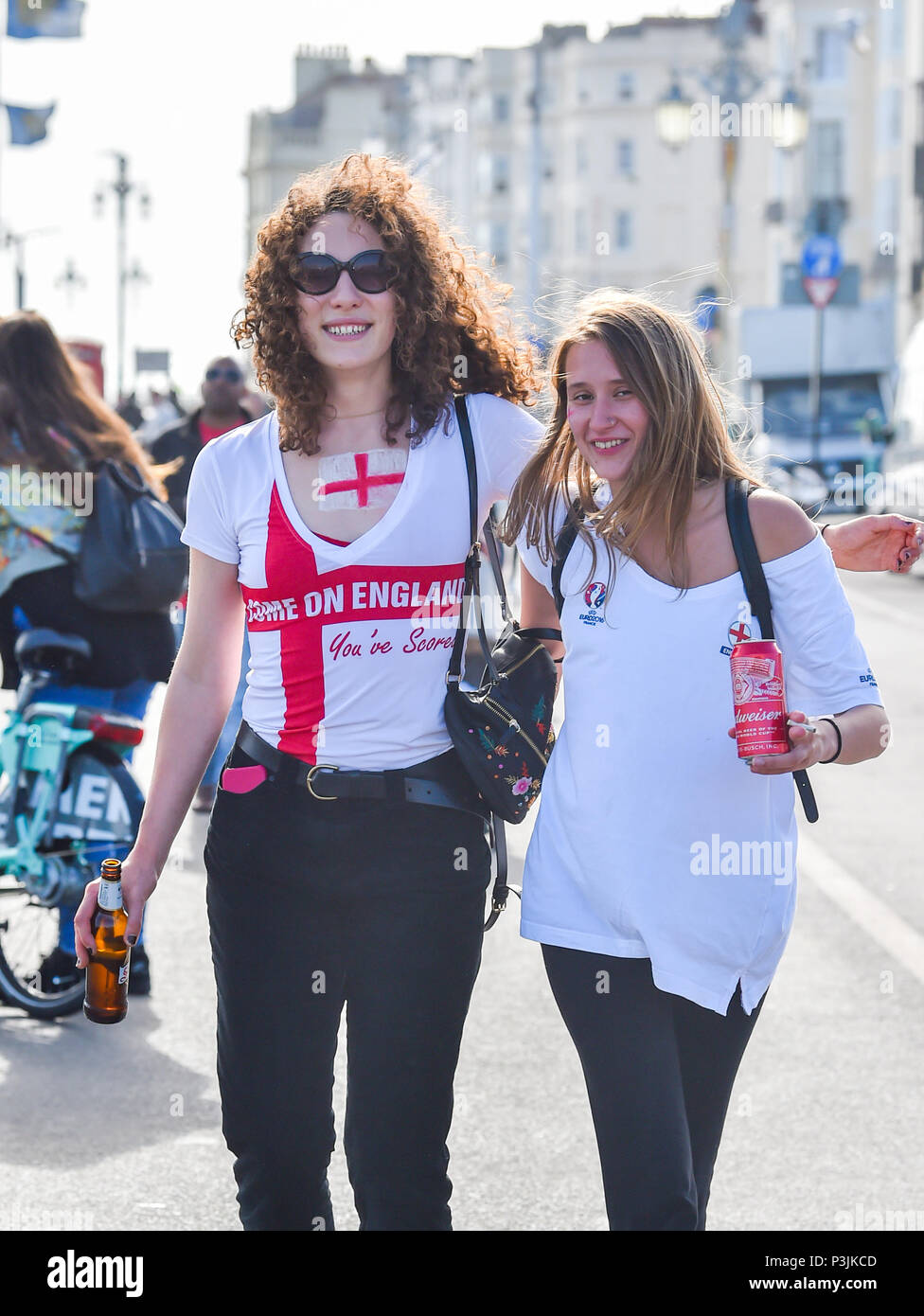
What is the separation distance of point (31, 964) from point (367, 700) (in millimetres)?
3184

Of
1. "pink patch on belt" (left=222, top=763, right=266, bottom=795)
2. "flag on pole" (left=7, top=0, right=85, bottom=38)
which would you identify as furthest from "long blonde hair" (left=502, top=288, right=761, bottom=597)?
"flag on pole" (left=7, top=0, right=85, bottom=38)

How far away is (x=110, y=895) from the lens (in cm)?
335

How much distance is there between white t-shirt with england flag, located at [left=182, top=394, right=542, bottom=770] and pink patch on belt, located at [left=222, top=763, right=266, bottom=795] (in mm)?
55

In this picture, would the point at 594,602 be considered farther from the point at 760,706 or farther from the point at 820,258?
the point at 820,258

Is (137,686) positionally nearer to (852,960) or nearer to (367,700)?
(852,960)

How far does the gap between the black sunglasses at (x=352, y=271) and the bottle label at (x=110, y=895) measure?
105 centimetres

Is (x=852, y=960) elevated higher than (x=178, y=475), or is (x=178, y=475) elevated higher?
(x=178, y=475)

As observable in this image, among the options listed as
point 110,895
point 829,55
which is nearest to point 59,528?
point 110,895

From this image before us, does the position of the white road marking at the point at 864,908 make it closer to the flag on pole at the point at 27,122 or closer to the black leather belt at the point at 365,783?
the black leather belt at the point at 365,783

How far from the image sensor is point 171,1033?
5758 millimetres

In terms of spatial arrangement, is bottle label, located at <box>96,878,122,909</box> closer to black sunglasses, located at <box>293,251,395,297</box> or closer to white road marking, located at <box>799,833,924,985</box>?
black sunglasses, located at <box>293,251,395,297</box>

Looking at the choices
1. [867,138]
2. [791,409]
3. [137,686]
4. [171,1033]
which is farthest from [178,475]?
[867,138]

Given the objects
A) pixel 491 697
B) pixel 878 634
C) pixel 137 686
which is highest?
pixel 491 697
